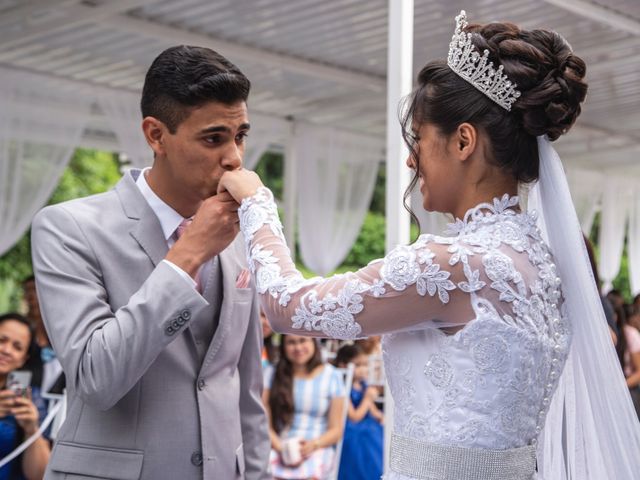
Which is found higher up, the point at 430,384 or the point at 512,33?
the point at 512,33

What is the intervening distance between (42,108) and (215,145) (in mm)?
8170

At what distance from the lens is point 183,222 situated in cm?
253

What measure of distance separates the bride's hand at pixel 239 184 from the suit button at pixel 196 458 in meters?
0.64

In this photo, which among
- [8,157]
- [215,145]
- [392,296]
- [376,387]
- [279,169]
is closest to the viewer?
[392,296]

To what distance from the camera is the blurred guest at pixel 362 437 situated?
23.5ft

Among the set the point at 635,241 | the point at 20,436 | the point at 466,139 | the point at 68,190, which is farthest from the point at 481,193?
the point at 68,190

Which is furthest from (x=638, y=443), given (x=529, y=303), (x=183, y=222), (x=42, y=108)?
(x=42, y=108)

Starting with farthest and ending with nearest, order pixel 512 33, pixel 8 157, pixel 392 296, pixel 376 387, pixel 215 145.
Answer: pixel 8 157 → pixel 376 387 → pixel 215 145 → pixel 512 33 → pixel 392 296

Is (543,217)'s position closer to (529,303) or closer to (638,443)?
(529,303)

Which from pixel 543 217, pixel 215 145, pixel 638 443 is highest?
pixel 215 145

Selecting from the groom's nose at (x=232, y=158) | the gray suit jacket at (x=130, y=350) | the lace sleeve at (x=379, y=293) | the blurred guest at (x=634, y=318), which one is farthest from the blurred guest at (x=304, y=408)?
the blurred guest at (x=634, y=318)

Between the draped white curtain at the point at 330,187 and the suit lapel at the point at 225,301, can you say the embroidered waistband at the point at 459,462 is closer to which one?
the suit lapel at the point at 225,301

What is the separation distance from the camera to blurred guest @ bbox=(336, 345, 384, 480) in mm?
7172

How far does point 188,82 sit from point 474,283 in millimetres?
924
